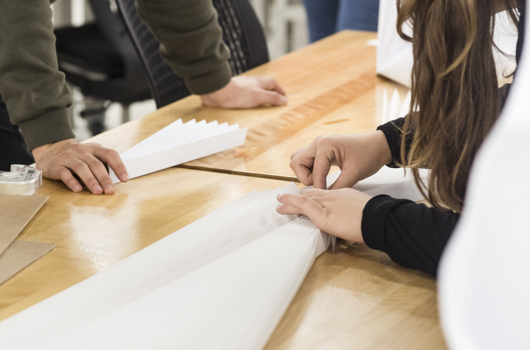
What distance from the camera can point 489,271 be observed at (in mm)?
119

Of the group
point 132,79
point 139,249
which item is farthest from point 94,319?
point 132,79

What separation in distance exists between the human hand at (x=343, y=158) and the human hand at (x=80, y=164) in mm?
298

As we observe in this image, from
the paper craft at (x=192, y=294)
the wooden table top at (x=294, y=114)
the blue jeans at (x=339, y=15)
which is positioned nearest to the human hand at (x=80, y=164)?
the wooden table top at (x=294, y=114)

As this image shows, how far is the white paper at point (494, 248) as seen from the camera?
0.36ft

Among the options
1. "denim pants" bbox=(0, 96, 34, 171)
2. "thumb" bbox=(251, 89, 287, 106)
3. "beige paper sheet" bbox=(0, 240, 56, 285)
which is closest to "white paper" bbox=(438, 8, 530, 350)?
"beige paper sheet" bbox=(0, 240, 56, 285)

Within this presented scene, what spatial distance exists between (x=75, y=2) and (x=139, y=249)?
341 cm

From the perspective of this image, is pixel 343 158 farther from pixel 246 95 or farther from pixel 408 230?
pixel 246 95

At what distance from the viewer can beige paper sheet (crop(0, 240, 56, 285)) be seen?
0.66 metres

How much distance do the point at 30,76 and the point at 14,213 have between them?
317 millimetres

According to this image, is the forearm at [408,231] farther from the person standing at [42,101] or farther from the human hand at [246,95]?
the human hand at [246,95]

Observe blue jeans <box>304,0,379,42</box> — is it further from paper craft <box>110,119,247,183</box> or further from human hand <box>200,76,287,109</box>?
paper craft <box>110,119,247,183</box>

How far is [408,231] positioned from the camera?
0.66 meters

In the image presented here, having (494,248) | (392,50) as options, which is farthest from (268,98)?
(494,248)

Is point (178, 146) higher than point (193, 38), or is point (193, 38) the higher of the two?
point (193, 38)
